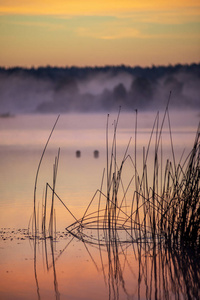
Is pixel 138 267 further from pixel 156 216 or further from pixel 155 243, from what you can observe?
pixel 156 216

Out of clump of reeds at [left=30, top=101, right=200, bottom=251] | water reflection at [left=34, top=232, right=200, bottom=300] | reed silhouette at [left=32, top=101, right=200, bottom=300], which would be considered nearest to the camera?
water reflection at [left=34, top=232, right=200, bottom=300]

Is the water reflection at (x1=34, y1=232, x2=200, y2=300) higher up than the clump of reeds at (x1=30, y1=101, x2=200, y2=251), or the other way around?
the clump of reeds at (x1=30, y1=101, x2=200, y2=251)

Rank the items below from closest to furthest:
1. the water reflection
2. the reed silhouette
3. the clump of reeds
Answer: the water reflection, the reed silhouette, the clump of reeds

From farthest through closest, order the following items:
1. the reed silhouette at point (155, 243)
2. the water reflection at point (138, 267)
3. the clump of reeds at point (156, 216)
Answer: the clump of reeds at point (156, 216) < the reed silhouette at point (155, 243) < the water reflection at point (138, 267)

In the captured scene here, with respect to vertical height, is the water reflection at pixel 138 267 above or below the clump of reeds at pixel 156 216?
below

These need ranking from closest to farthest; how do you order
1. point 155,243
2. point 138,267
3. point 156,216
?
point 138,267
point 155,243
point 156,216

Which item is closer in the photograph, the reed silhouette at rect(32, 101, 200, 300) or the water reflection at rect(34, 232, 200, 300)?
the water reflection at rect(34, 232, 200, 300)

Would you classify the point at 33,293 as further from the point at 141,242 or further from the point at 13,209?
the point at 13,209

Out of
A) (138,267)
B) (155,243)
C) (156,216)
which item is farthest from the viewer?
(156,216)

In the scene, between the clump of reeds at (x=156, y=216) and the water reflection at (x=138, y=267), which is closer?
the water reflection at (x=138, y=267)

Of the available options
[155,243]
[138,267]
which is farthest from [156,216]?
[138,267]

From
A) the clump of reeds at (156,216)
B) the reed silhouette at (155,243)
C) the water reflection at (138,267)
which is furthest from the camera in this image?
the clump of reeds at (156,216)

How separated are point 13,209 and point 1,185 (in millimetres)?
2061

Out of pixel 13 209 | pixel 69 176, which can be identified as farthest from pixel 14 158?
pixel 13 209
